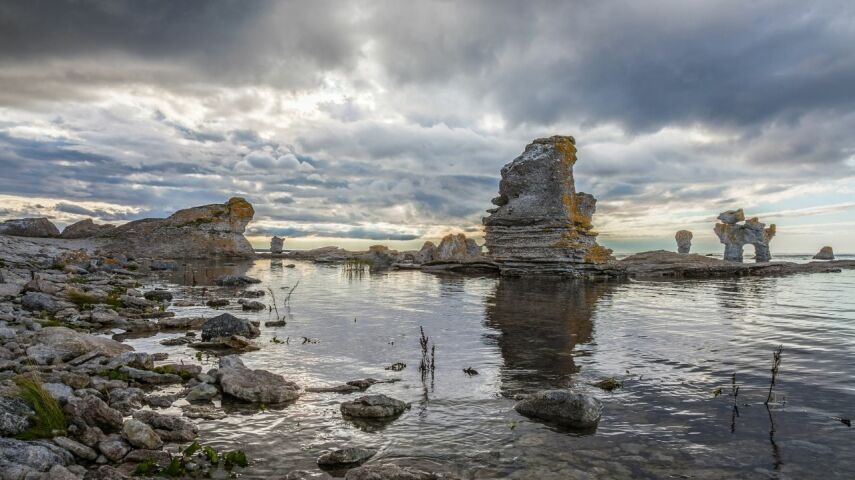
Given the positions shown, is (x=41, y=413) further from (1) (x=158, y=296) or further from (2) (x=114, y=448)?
(1) (x=158, y=296)

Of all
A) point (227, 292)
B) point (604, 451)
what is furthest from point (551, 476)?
Answer: point (227, 292)

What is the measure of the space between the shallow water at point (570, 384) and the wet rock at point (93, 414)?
1.51 m

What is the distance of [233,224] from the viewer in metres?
94.9

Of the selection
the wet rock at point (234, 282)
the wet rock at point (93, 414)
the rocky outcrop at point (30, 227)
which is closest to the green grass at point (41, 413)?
the wet rock at point (93, 414)

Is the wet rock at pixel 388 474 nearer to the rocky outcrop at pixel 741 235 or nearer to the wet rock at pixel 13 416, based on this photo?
the wet rock at pixel 13 416

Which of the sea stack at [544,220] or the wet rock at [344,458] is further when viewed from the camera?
the sea stack at [544,220]

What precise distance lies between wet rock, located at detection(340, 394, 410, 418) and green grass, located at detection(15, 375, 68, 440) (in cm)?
503

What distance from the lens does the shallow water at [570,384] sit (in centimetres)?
820

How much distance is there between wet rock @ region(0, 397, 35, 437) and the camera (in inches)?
293

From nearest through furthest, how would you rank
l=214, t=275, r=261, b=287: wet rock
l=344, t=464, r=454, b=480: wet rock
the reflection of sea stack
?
l=344, t=464, r=454, b=480: wet rock → the reflection of sea stack → l=214, t=275, r=261, b=287: wet rock

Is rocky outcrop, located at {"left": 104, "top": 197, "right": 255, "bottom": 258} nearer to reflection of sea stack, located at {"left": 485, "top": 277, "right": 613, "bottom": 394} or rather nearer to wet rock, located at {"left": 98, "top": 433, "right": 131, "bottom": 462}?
reflection of sea stack, located at {"left": 485, "top": 277, "right": 613, "bottom": 394}

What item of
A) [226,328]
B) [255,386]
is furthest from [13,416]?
[226,328]

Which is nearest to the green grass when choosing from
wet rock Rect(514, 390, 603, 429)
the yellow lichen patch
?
wet rock Rect(514, 390, 603, 429)

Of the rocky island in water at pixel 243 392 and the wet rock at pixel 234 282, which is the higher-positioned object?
the wet rock at pixel 234 282
